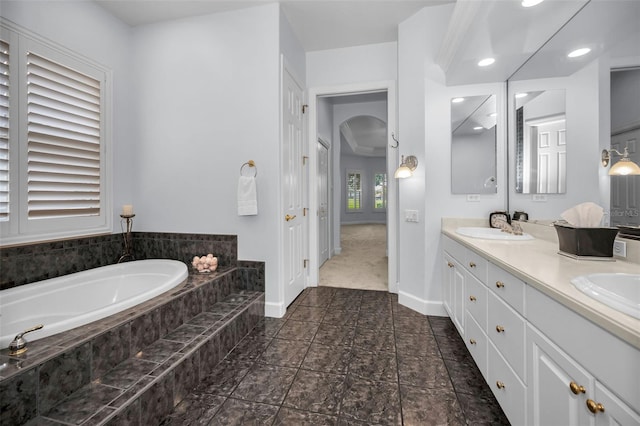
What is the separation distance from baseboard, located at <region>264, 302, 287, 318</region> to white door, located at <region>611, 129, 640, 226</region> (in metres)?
2.33

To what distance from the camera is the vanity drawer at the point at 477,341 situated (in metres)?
1.47

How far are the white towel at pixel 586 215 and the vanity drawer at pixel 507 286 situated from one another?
45 centimetres

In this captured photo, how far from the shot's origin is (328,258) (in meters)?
4.92

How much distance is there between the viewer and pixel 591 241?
4.08 ft

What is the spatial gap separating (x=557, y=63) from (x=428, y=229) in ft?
4.98

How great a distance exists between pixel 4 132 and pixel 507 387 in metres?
3.42

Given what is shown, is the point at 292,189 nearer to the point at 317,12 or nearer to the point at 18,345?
the point at 317,12

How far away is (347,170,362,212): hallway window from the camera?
11.4 meters

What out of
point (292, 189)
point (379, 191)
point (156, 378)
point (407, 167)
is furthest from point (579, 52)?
point (379, 191)

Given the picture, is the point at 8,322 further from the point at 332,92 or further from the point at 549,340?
the point at 332,92

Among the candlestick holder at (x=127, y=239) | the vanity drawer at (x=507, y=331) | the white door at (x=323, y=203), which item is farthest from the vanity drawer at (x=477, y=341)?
the candlestick holder at (x=127, y=239)

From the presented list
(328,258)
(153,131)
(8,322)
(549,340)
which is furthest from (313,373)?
(328,258)

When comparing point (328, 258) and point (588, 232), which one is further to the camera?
point (328, 258)

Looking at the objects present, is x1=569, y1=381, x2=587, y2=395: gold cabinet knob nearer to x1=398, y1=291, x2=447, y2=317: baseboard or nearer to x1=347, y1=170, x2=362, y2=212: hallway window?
x1=398, y1=291, x2=447, y2=317: baseboard
